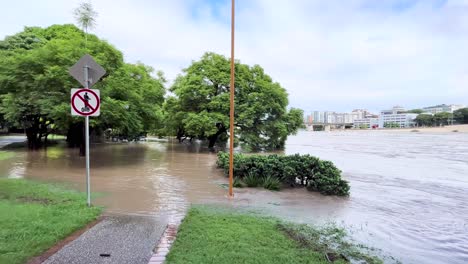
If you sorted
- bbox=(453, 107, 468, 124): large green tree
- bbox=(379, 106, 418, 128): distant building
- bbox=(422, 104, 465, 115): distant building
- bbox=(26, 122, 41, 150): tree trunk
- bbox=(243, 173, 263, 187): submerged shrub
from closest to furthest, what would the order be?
bbox=(243, 173, 263, 187): submerged shrub
bbox=(26, 122, 41, 150): tree trunk
bbox=(453, 107, 468, 124): large green tree
bbox=(379, 106, 418, 128): distant building
bbox=(422, 104, 465, 115): distant building

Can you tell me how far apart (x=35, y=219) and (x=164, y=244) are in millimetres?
2356

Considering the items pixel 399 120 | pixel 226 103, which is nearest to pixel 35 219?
pixel 226 103

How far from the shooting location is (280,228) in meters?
5.24

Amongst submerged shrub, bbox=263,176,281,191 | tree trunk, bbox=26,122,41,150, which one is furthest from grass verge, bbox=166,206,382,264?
tree trunk, bbox=26,122,41,150

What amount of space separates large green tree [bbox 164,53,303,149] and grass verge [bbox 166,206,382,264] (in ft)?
56.0

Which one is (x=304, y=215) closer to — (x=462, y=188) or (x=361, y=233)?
(x=361, y=233)

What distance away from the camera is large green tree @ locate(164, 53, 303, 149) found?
22938mm

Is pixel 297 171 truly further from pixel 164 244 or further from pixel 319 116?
pixel 319 116

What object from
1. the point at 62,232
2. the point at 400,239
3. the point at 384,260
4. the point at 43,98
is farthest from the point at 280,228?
the point at 43,98

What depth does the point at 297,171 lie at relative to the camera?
1012cm

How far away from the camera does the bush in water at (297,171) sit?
31.0 feet

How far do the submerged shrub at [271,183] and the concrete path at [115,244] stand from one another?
513cm

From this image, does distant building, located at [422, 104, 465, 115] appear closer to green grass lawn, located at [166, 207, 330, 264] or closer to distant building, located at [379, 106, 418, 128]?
distant building, located at [379, 106, 418, 128]

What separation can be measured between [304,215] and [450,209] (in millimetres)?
4970
